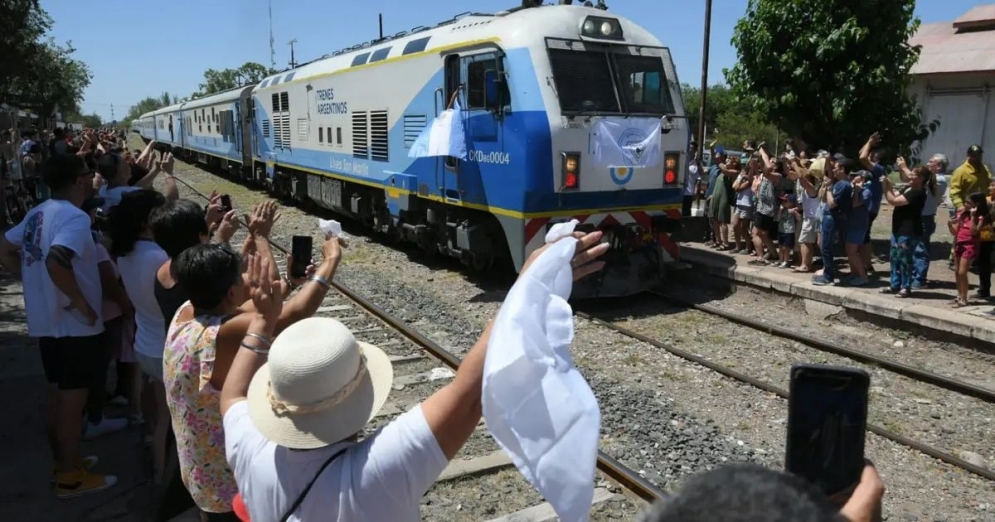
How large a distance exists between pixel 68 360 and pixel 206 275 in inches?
72.1

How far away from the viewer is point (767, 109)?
11.0 m

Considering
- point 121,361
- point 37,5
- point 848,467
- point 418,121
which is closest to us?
point 848,467

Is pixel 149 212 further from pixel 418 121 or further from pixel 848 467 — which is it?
pixel 418 121

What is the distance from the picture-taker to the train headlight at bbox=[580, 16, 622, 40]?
8539mm

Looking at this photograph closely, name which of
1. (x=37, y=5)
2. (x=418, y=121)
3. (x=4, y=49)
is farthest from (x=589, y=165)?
(x=4, y=49)

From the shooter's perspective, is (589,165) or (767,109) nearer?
(589,165)

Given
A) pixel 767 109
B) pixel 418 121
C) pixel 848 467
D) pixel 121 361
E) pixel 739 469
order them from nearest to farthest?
pixel 739 469 → pixel 848 467 → pixel 121 361 → pixel 418 121 → pixel 767 109

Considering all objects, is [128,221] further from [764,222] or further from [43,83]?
[43,83]

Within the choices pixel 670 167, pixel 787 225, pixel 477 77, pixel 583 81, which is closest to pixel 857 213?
pixel 787 225

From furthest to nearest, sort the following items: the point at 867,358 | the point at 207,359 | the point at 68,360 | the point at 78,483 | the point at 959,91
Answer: the point at 959,91, the point at 867,358, the point at 78,483, the point at 68,360, the point at 207,359

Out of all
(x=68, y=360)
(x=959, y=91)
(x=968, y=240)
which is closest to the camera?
(x=68, y=360)

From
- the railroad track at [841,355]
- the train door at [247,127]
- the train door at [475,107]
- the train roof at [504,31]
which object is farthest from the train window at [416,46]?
the train door at [247,127]

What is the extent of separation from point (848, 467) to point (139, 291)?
366 centimetres

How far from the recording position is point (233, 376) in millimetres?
2209
